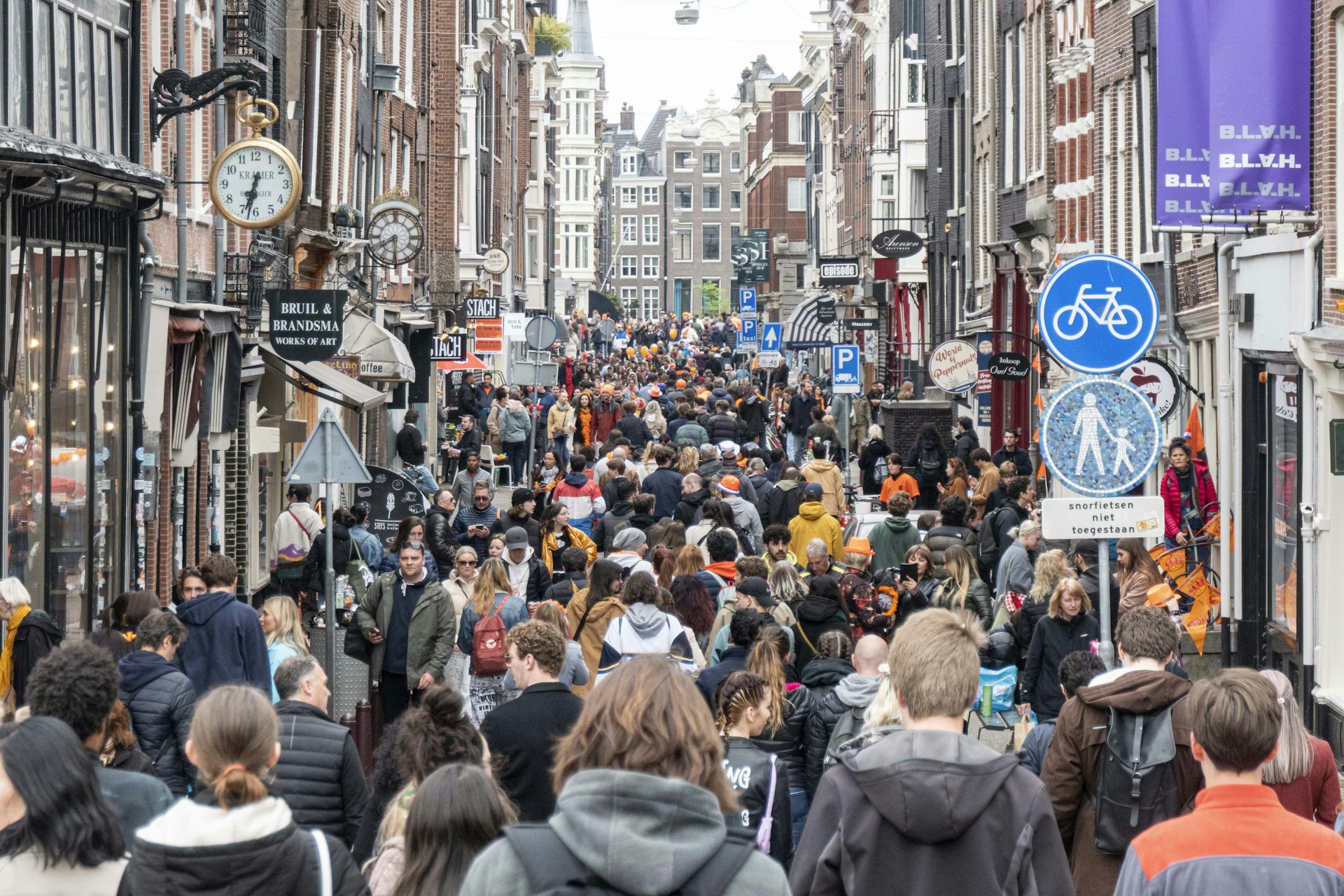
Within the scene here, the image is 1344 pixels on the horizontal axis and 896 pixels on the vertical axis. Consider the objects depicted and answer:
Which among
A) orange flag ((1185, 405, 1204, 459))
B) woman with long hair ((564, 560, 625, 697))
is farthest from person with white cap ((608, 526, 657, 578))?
orange flag ((1185, 405, 1204, 459))

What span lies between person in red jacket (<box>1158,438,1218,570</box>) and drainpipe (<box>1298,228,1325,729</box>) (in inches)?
103

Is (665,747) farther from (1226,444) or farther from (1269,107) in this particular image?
(1226,444)

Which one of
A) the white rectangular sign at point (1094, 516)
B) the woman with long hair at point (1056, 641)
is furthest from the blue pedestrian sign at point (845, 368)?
the white rectangular sign at point (1094, 516)

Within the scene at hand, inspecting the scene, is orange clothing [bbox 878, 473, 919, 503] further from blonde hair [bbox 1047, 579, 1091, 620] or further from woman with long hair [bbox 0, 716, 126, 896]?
woman with long hair [bbox 0, 716, 126, 896]

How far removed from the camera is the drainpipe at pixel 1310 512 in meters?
14.3

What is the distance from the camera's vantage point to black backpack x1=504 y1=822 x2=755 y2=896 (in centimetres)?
371

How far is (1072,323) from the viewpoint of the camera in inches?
358

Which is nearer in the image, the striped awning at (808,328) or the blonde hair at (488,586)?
the blonde hair at (488,586)

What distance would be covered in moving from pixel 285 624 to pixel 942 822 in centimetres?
635

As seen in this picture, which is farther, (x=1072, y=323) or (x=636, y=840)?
(x=1072, y=323)

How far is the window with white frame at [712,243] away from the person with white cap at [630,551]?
468 feet

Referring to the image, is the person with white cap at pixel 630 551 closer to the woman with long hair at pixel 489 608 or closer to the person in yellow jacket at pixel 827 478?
the woman with long hair at pixel 489 608

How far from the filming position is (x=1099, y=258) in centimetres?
910

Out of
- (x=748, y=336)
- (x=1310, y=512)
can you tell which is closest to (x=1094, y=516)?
(x=1310, y=512)
